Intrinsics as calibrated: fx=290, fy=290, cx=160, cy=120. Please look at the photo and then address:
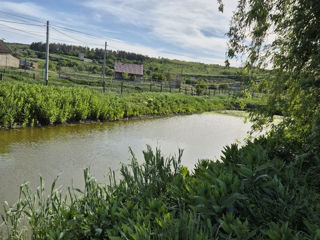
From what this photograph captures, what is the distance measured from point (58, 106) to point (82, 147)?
3303 millimetres

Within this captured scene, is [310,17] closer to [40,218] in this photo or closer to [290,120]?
[290,120]

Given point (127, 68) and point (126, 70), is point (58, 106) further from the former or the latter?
point (127, 68)

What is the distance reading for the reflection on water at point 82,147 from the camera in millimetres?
5398

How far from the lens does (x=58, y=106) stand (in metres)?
10.3

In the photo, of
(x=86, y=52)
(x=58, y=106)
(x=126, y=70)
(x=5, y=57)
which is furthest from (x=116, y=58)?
(x=58, y=106)

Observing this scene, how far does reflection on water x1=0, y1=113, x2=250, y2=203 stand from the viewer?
5.40 m

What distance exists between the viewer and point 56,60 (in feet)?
211

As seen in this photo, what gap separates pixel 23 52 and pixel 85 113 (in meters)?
69.3

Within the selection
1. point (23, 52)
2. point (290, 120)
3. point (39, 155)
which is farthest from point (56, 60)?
point (290, 120)

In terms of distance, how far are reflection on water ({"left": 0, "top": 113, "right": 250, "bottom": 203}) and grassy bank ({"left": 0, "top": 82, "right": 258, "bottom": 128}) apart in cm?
46

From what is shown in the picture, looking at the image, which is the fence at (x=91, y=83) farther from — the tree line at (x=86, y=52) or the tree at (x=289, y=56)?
Answer: the tree line at (x=86, y=52)

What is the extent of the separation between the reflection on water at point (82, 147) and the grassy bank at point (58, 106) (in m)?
0.46

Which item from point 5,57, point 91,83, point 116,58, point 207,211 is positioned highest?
point 116,58

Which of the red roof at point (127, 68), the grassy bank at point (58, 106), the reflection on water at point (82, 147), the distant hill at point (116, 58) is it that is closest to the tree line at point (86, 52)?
the distant hill at point (116, 58)
